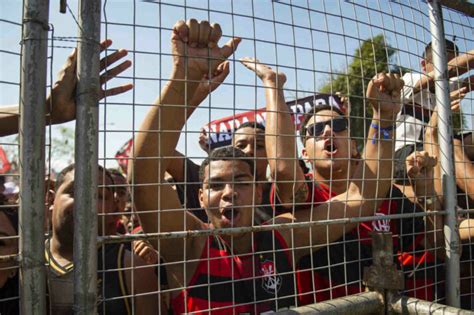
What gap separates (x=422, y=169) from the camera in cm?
183

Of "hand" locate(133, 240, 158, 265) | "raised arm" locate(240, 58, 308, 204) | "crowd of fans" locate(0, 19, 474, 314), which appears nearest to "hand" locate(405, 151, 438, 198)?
"crowd of fans" locate(0, 19, 474, 314)

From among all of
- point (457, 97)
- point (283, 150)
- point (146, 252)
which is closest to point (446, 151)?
point (457, 97)

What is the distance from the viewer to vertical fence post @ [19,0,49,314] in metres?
0.95

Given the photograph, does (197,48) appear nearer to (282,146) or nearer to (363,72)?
(282,146)

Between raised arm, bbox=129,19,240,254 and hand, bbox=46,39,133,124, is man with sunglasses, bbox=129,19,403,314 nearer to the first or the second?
raised arm, bbox=129,19,240,254

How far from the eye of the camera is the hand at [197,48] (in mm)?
1304

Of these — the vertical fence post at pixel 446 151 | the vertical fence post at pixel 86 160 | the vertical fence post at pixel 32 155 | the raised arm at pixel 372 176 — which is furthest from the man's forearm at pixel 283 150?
the vertical fence post at pixel 32 155

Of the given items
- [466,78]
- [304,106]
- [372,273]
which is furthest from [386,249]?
[304,106]

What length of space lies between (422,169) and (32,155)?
158 cm

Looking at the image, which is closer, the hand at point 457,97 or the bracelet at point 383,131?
the bracelet at point 383,131

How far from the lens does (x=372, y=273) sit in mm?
1505

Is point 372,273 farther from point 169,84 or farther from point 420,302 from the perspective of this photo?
point 169,84

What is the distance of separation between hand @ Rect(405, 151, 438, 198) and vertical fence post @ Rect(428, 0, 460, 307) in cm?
5

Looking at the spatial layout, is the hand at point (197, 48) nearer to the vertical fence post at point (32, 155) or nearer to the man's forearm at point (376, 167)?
the vertical fence post at point (32, 155)
